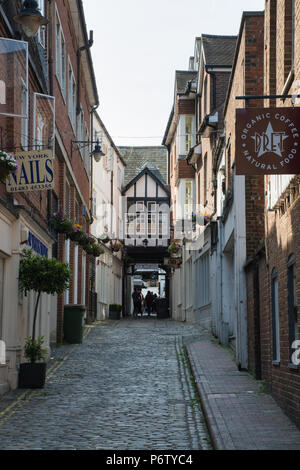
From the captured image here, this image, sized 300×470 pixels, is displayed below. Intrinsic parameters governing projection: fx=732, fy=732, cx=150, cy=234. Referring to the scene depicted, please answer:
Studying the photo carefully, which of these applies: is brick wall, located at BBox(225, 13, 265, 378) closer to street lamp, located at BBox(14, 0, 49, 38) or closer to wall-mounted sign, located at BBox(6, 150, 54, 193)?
wall-mounted sign, located at BBox(6, 150, 54, 193)

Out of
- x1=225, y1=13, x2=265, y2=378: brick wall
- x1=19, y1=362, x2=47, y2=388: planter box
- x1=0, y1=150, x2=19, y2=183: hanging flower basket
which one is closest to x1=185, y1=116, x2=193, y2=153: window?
x1=225, y1=13, x2=265, y2=378: brick wall

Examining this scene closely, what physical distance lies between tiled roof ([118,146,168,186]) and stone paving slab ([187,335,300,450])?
33009mm

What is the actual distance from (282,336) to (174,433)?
88.1 inches

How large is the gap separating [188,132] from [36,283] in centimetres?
2196

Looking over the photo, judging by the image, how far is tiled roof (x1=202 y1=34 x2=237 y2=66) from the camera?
2569 cm

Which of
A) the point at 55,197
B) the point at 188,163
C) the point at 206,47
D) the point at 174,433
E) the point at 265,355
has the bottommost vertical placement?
the point at 174,433

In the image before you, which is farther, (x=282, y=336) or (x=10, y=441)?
(x=282, y=336)

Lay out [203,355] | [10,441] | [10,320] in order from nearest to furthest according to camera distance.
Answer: [10,441]
[10,320]
[203,355]

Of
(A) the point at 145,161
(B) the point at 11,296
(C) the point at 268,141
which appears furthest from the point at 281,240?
(A) the point at 145,161

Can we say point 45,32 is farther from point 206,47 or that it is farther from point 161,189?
point 161,189

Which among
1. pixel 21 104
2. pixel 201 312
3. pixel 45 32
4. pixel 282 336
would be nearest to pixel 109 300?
pixel 201 312

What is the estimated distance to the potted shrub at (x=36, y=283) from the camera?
41.9 feet

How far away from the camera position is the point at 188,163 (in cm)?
3141

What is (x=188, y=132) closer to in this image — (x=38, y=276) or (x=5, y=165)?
(x=38, y=276)
